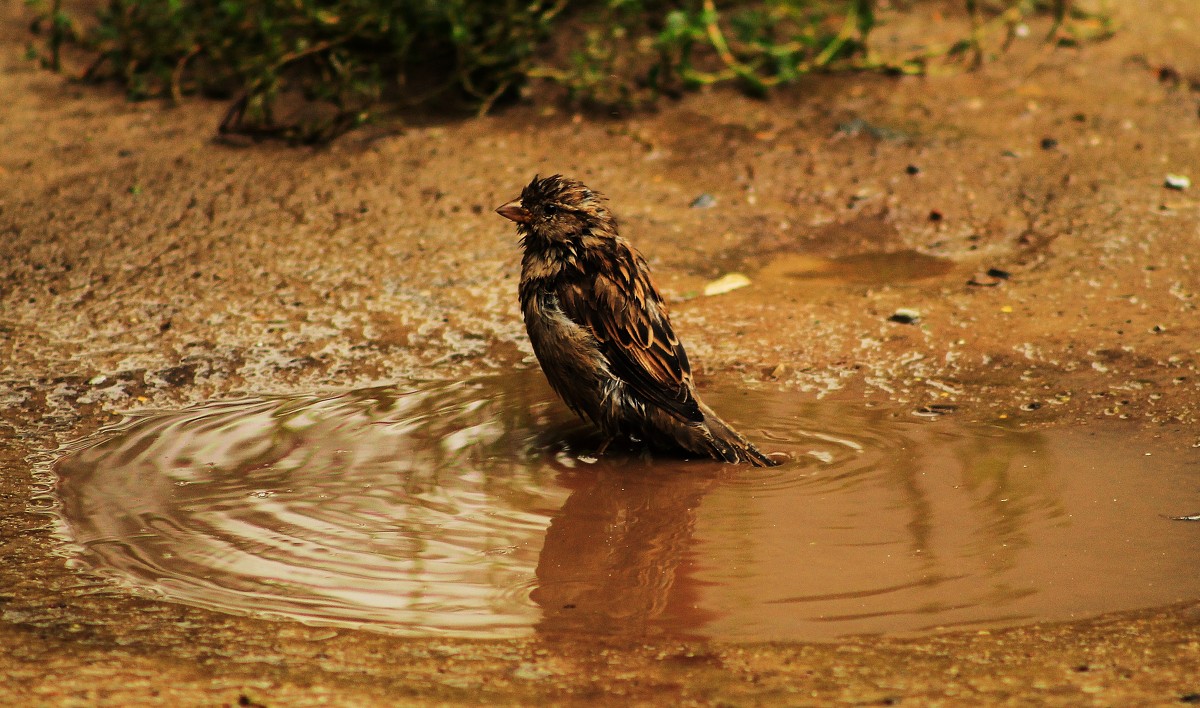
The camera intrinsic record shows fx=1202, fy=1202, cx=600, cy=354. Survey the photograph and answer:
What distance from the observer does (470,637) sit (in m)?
3.04

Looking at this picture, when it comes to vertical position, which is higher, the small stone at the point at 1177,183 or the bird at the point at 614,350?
the small stone at the point at 1177,183

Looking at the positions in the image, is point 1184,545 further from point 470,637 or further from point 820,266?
point 820,266

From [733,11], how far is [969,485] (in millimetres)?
4778

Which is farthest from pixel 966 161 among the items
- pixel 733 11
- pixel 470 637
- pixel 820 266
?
pixel 470 637

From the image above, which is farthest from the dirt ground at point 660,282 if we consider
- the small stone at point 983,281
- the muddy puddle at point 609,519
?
the muddy puddle at point 609,519

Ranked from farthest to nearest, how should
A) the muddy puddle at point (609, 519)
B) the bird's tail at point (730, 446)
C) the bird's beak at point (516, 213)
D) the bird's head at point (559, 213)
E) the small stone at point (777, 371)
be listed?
the small stone at point (777, 371)
the bird's beak at point (516, 213)
the bird's head at point (559, 213)
the bird's tail at point (730, 446)
the muddy puddle at point (609, 519)

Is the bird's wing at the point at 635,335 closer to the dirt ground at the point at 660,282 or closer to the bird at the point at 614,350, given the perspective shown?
the bird at the point at 614,350

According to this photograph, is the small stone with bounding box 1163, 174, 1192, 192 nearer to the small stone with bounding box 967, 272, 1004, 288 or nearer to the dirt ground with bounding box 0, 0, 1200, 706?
the dirt ground with bounding box 0, 0, 1200, 706

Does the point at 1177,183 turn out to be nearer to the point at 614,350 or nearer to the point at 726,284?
the point at 726,284

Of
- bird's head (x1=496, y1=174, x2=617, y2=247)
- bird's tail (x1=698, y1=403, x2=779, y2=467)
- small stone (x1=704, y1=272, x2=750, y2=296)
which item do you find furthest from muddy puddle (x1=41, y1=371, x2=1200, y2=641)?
small stone (x1=704, y1=272, x2=750, y2=296)

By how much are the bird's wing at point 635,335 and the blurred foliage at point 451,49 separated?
9.39 feet

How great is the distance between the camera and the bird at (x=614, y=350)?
4121 mm

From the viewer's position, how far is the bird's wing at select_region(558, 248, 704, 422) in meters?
4.13

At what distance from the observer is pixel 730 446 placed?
4.07m
